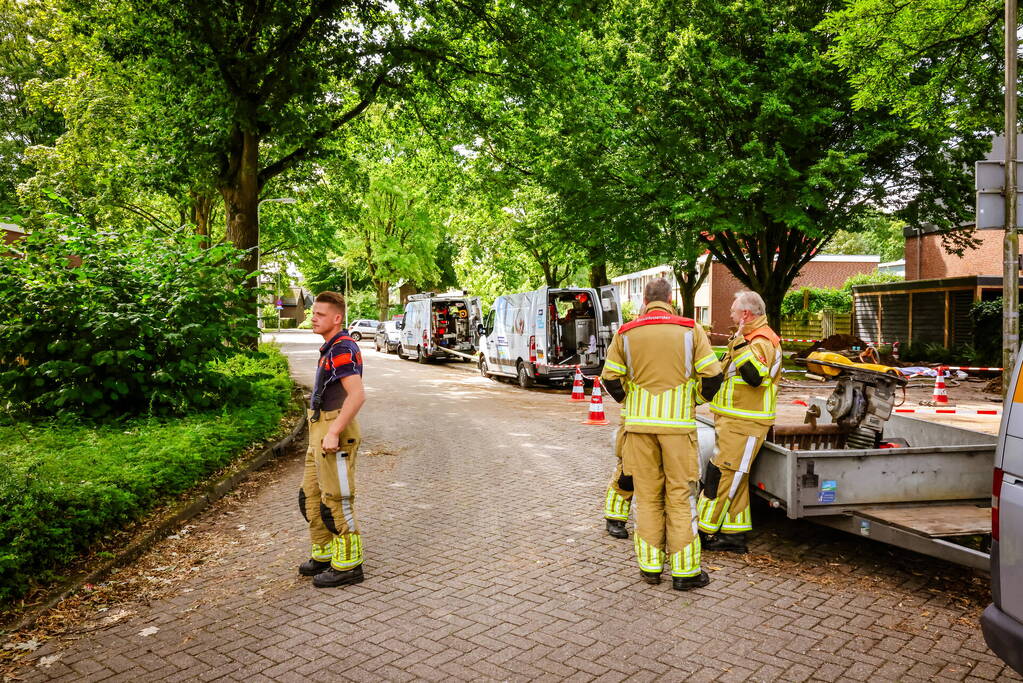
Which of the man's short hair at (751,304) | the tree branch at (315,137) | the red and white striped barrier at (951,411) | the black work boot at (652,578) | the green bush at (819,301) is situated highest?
the tree branch at (315,137)

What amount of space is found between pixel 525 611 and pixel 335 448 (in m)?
1.55

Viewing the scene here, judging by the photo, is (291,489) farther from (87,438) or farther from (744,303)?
(744,303)

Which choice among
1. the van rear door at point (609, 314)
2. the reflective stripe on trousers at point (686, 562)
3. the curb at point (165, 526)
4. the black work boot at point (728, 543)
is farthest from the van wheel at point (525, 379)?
the reflective stripe on trousers at point (686, 562)

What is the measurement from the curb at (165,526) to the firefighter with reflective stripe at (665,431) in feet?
12.1

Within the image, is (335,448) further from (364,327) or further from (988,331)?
(364,327)

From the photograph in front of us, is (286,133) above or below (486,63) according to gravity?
below

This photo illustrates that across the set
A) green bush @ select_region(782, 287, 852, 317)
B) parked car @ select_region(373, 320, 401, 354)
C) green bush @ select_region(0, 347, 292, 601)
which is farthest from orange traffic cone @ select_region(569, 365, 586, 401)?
green bush @ select_region(782, 287, 852, 317)

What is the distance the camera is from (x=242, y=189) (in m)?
14.6

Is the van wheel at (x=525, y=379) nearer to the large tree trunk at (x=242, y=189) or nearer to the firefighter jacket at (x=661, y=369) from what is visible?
the large tree trunk at (x=242, y=189)

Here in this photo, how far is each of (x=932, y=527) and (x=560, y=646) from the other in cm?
236

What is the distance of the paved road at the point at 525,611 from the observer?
3.75 meters

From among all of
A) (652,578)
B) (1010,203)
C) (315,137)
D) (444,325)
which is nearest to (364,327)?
(444,325)

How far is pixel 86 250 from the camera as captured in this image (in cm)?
898

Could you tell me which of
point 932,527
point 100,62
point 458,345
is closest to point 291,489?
point 932,527
